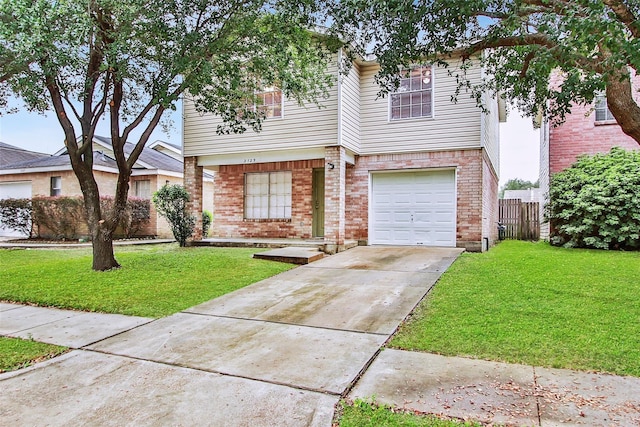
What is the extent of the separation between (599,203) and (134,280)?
12.1 m

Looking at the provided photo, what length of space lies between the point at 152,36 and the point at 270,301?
17.3 ft

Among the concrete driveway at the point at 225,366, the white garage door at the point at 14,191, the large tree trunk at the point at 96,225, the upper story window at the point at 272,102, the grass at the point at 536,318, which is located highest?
the upper story window at the point at 272,102

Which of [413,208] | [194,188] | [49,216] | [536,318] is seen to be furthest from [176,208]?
[536,318]

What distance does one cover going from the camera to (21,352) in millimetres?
4133

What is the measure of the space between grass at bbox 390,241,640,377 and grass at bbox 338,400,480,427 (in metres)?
1.31

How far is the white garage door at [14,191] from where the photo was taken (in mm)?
18281

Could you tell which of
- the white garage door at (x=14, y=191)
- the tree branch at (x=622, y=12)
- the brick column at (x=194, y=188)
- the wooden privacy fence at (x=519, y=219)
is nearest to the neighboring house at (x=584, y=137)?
the wooden privacy fence at (x=519, y=219)

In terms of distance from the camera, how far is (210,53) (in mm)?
7941

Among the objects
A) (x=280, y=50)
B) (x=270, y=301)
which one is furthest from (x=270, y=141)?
(x=270, y=301)

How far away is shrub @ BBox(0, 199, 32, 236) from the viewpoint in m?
15.8

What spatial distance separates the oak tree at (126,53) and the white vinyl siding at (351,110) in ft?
7.65

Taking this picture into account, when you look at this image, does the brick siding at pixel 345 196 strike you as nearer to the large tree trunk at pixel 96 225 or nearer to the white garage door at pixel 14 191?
the large tree trunk at pixel 96 225

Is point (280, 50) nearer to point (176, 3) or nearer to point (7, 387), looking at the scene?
point (176, 3)

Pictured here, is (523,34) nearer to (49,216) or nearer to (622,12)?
(622,12)
